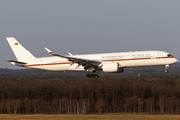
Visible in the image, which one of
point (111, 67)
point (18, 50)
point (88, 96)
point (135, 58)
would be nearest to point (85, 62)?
point (111, 67)

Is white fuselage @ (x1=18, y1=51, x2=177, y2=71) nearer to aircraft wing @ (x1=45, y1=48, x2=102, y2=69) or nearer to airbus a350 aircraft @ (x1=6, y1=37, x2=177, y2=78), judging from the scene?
airbus a350 aircraft @ (x1=6, y1=37, x2=177, y2=78)

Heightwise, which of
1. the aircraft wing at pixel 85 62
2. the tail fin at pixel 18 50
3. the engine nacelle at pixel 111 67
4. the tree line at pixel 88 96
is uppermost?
the tail fin at pixel 18 50

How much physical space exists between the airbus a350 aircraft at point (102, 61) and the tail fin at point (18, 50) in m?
1.05

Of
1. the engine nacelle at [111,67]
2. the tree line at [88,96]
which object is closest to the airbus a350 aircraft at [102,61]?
the engine nacelle at [111,67]

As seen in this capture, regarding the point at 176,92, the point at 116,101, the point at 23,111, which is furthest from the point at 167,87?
the point at 23,111

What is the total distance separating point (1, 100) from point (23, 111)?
10.3m

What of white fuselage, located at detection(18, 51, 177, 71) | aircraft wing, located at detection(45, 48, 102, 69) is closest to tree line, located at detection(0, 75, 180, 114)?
aircraft wing, located at detection(45, 48, 102, 69)

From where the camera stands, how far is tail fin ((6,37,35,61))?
184 feet

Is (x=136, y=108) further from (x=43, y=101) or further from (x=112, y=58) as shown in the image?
(x=112, y=58)

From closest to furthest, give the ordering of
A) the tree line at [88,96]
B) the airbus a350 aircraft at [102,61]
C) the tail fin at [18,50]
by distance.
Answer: the airbus a350 aircraft at [102,61] < the tail fin at [18,50] < the tree line at [88,96]

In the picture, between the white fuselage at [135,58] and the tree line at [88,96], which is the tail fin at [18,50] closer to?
the white fuselage at [135,58]

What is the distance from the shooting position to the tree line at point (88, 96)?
82125 millimetres

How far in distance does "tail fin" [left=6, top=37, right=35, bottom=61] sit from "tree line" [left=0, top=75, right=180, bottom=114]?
23697 millimetres

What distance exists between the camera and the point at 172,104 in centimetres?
8450
